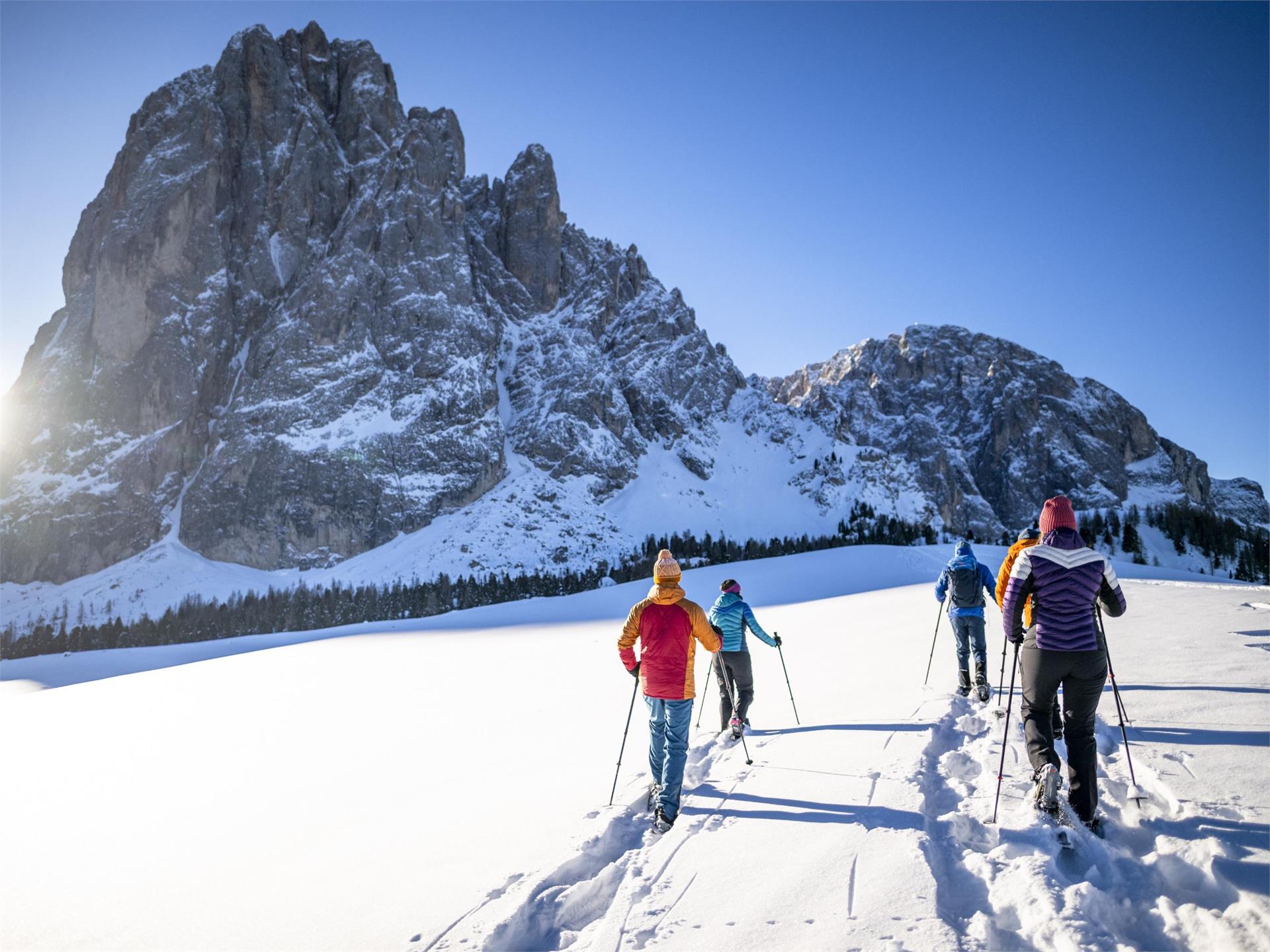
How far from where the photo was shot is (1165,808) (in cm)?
483

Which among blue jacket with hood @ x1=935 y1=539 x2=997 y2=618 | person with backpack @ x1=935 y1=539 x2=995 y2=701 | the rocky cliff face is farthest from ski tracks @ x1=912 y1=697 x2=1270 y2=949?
the rocky cliff face

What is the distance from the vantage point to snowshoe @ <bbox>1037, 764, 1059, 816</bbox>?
478cm

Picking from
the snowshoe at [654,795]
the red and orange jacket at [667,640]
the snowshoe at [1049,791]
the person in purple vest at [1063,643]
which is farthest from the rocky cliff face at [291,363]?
the snowshoe at [1049,791]

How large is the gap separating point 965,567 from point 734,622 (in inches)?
168

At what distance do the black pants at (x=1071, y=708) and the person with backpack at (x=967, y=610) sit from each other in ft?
13.3

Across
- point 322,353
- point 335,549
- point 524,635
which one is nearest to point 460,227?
point 322,353

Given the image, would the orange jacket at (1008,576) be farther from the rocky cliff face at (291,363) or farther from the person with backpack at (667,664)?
the rocky cliff face at (291,363)

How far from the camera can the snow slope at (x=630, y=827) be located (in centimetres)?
389

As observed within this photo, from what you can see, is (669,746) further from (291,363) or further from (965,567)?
(291,363)

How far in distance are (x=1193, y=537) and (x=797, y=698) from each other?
106389 mm

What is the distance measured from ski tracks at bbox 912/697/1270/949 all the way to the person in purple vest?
37 cm

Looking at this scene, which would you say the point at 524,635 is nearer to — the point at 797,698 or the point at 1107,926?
the point at 797,698

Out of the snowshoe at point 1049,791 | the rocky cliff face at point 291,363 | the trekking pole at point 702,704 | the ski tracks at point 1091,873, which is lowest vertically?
the trekking pole at point 702,704

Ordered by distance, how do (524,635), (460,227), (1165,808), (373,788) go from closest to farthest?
1. (1165,808)
2. (373,788)
3. (524,635)
4. (460,227)
